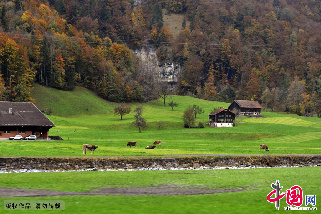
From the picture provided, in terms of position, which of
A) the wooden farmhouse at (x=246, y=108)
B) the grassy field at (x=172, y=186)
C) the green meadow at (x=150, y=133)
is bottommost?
the grassy field at (x=172, y=186)

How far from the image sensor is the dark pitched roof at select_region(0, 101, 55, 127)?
78438 mm

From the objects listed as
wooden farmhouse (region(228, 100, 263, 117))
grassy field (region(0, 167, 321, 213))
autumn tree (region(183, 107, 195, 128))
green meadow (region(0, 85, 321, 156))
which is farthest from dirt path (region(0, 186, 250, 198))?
wooden farmhouse (region(228, 100, 263, 117))

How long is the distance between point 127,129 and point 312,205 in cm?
8909

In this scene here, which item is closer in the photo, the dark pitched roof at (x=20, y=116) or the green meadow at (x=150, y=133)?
the green meadow at (x=150, y=133)

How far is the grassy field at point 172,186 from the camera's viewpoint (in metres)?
26.6

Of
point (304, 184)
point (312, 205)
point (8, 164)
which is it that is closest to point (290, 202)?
point (312, 205)

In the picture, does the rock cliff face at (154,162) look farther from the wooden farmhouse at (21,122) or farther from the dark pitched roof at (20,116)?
the dark pitched roof at (20,116)

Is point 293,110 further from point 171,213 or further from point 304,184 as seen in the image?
point 171,213

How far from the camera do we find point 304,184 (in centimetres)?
3741

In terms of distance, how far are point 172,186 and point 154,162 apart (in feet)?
50.8

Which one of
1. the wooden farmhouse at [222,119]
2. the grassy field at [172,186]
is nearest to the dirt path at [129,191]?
the grassy field at [172,186]

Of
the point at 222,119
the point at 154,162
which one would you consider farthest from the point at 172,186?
the point at 222,119

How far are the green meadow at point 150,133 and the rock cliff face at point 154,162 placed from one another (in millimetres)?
4386

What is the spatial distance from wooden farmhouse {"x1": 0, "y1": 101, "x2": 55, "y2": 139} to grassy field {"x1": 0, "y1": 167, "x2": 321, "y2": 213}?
36776 millimetres
